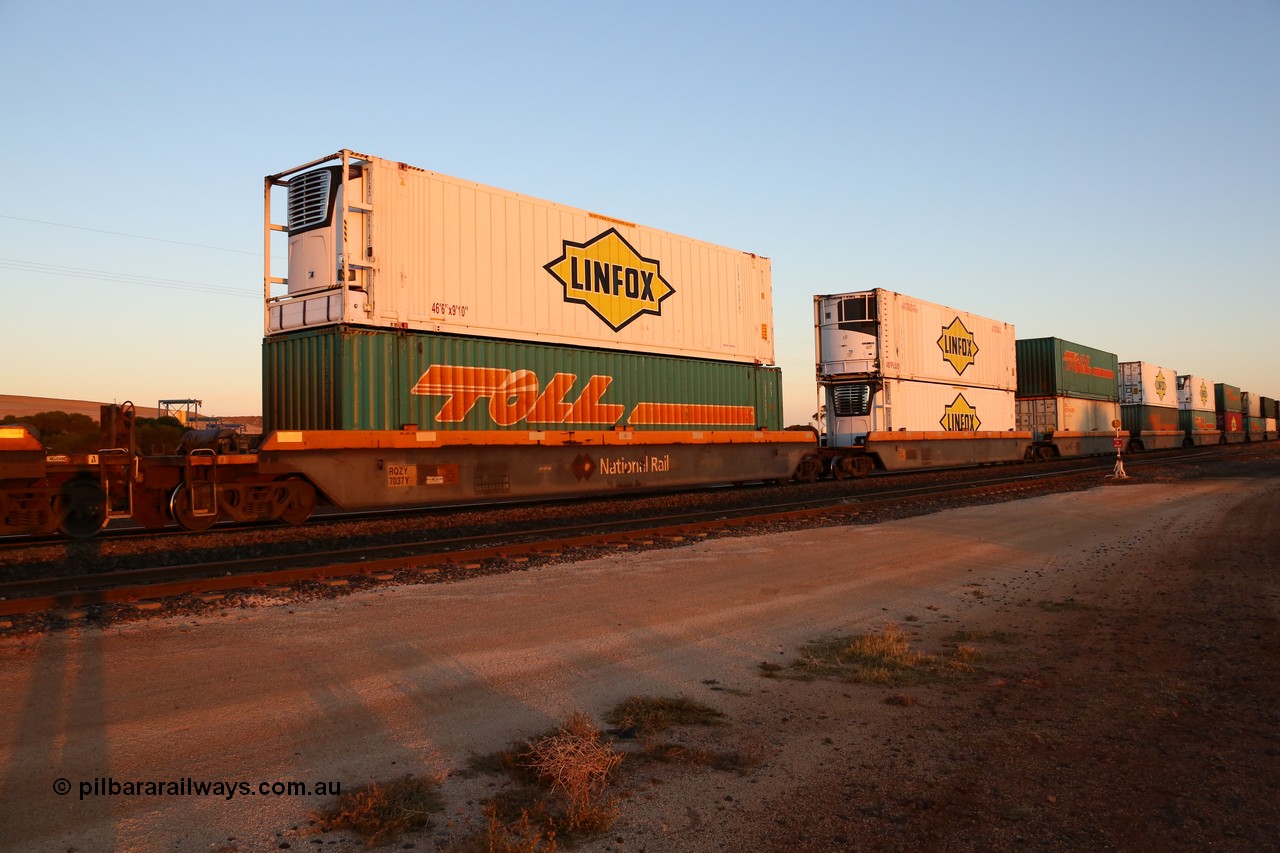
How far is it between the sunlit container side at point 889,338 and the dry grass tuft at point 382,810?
21.4 metres

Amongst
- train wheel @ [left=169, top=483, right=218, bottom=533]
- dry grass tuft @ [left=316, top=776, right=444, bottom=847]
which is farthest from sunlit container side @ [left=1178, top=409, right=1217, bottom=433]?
dry grass tuft @ [left=316, top=776, right=444, bottom=847]

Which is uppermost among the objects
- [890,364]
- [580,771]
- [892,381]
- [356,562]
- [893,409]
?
[890,364]

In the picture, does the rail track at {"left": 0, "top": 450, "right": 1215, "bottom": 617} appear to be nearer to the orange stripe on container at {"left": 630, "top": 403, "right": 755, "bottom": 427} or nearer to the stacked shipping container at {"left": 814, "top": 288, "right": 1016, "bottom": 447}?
the orange stripe on container at {"left": 630, "top": 403, "right": 755, "bottom": 427}

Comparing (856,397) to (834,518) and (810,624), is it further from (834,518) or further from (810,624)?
(810,624)

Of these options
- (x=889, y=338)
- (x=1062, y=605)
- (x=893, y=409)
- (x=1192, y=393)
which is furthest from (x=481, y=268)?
(x=1192, y=393)

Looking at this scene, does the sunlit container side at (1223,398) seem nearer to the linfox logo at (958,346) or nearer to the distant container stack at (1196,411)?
the distant container stack at (1196,411)

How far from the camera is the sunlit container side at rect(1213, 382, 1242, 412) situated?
58.8m

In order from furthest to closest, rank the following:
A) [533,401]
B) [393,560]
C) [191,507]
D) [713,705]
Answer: [533,401] → [191,507] → [393,560] → [713,705]

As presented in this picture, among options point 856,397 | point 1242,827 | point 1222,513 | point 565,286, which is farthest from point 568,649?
point 856,397

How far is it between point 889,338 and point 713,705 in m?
20.4

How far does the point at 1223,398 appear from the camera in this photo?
59.6m

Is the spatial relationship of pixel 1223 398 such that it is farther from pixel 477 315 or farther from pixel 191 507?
pixel 191 507

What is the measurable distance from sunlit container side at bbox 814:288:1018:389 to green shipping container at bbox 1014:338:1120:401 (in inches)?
270

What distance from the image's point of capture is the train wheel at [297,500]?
39.4 feet
